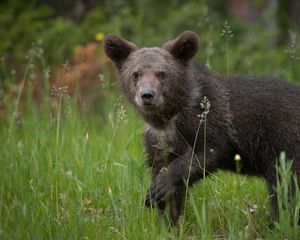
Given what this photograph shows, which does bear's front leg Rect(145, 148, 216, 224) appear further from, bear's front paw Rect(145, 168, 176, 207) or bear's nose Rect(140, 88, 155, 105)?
bear's nose Rect(140, 88, 155, 105)

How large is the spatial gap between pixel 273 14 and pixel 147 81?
7.25m

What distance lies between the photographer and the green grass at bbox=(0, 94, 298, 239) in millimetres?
5371

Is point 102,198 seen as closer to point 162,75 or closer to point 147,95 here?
point 147,95

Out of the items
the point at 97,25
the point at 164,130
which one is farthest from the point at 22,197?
the point at 97,25

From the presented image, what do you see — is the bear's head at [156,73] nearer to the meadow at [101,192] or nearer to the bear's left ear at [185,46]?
the bear's left ear at [185,46]

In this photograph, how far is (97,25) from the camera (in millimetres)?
12672

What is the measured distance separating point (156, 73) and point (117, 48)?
2.15 ft

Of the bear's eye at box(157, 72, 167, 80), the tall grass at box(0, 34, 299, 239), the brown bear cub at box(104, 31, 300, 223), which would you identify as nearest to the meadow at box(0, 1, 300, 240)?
the tall grass at box(0, 34, 299, 239)

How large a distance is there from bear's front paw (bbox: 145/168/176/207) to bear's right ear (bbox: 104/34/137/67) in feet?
4.80

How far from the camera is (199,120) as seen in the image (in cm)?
619

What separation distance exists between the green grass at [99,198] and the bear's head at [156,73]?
0.36 m

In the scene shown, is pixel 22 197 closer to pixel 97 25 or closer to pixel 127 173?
pixel 127 173

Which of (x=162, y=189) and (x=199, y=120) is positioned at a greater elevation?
(x=199, y=120)

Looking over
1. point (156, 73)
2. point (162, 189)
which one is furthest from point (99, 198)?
point (156, 73)
